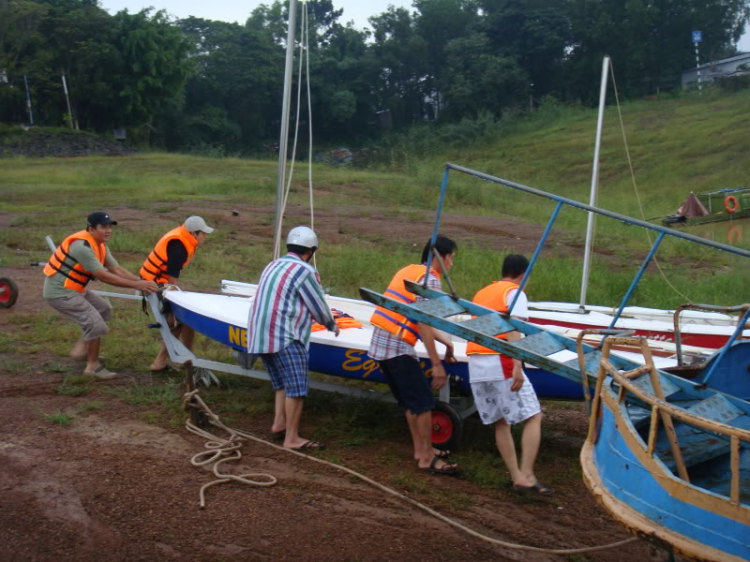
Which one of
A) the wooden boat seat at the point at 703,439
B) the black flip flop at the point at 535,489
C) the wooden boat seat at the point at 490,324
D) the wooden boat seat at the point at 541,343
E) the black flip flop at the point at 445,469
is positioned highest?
the wooden boat seat at the point at 490,324

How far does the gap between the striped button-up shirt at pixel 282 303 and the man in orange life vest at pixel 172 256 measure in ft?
6.87

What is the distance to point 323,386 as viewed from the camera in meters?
6.46

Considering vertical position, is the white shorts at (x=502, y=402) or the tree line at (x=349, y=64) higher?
the tree line at (x=349, y=64)

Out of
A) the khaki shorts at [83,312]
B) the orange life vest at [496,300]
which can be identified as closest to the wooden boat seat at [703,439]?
the orange life vest at [496,300]

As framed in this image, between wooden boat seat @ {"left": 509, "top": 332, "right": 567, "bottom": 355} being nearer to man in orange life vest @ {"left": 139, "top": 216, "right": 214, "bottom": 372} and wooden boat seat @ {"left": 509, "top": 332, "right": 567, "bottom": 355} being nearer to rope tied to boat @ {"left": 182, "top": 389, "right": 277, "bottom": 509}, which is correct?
rope tied to boat @ {"left": 182, "top": 389, "right": 277, "bottom": 509}

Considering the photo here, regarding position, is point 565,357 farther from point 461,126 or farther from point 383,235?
point 461,126

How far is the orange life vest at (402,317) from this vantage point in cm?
536

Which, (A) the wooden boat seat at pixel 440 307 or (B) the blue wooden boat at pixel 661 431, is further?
(A) the wooden boat seat at pixel 440 307

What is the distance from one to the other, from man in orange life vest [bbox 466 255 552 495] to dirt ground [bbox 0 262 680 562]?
0.25 meters

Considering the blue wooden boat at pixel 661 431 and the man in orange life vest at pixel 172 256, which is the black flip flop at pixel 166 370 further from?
Result: the blue wooden boat at pixel 661 431

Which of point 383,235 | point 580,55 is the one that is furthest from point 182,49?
point 383,235

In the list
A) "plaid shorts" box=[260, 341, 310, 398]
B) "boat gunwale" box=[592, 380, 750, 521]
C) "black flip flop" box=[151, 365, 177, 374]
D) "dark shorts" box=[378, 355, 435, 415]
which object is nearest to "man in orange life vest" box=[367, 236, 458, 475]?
"dark shorts" box=[378, 355, 435, 415]

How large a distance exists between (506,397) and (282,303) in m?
1.70

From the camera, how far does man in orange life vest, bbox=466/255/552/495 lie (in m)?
5.07
